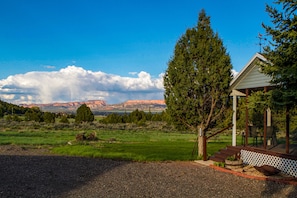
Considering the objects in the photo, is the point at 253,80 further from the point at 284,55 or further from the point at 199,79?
the point at 284,55

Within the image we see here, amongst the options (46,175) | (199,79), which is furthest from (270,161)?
(46,175)

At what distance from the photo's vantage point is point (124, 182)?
10.1m

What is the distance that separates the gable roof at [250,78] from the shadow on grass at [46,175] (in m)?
6.22

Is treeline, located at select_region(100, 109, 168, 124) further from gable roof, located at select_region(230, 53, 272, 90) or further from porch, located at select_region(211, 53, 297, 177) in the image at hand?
gable roof, located at select_region(230, 53, 272, 90)

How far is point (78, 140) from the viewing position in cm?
2603

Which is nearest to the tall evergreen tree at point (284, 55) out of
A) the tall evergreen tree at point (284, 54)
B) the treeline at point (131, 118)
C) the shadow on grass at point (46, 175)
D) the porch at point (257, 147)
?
the tall evergreen tree at point (284, 54)

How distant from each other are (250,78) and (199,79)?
2262 mm

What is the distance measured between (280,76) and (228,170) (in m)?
4.94

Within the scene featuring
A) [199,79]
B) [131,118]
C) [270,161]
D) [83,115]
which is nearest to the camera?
[270,161]

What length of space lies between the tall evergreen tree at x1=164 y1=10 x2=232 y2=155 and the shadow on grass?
3987 mm

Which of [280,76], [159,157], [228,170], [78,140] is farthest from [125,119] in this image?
[280,76]

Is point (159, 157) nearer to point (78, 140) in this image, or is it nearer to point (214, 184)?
point (214, 184)

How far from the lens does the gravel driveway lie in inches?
340

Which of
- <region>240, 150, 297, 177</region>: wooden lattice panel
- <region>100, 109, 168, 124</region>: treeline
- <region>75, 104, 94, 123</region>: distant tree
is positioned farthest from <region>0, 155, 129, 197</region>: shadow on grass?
<region>100, 109, 168, 124</region>: treeline
